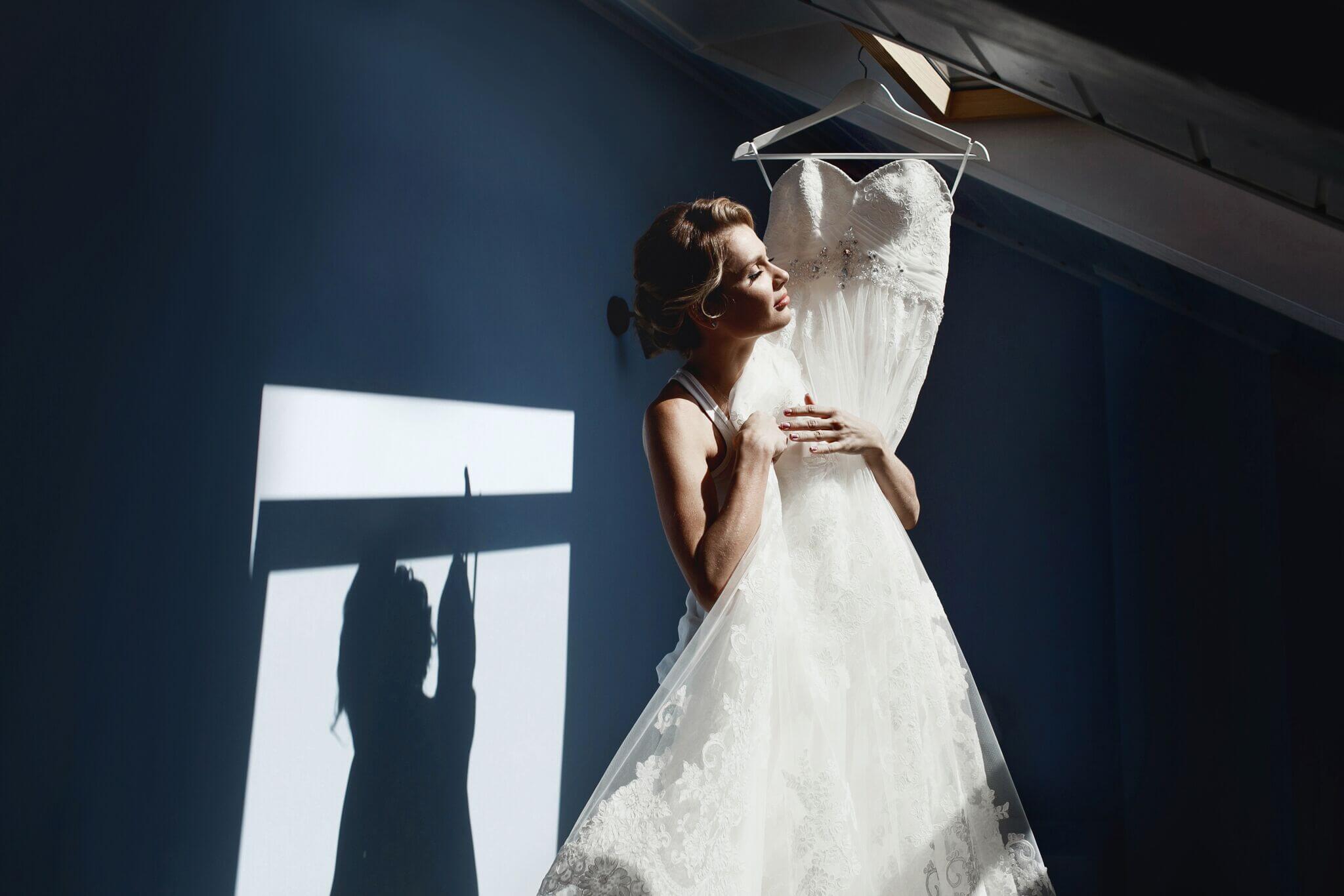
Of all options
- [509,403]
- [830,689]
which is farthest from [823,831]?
[509,403]

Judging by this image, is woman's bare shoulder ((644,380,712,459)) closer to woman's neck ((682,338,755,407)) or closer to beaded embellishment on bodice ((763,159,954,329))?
woman's neck ((682,338,755,407))

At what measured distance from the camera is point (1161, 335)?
2.68 meters

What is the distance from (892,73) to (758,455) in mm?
1218

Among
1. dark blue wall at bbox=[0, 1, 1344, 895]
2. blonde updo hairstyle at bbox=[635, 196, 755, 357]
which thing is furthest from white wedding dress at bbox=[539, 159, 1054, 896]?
dark blue wall at bbox=[0, 1, 1344, 895]

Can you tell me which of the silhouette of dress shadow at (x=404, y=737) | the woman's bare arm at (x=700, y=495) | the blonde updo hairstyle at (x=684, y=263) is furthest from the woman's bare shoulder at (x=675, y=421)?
the silhouette of dress shadow at (x=404, y=737)

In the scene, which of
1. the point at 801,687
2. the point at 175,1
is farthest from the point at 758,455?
the point at 175,1

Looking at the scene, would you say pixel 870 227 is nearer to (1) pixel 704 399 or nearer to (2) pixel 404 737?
(1) pixel 704 399

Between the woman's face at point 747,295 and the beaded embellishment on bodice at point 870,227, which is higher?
the beaded embellishment on bodice at point 870,227

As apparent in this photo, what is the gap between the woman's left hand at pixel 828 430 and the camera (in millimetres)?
1533

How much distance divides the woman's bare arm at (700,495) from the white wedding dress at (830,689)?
0.10 feet

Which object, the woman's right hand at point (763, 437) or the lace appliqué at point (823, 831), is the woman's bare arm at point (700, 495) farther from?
the lace appliqué at point (823, 831)

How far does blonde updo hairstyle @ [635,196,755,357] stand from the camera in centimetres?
156

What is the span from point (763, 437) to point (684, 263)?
12.2 inches

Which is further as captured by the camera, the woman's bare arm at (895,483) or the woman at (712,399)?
the woman's bare arm at (895,483)
